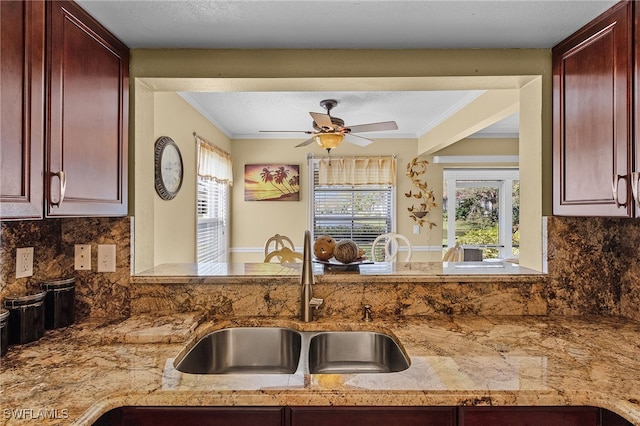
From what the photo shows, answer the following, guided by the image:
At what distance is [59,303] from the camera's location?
147cm

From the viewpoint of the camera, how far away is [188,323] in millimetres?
1495

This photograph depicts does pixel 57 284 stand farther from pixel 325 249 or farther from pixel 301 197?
pixel 301 197

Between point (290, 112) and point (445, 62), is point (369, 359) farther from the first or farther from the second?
point (290, 112)

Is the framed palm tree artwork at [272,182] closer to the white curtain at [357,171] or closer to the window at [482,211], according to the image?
the white curtain at [357,171]

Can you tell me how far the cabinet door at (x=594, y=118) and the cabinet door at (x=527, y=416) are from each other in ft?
2.37

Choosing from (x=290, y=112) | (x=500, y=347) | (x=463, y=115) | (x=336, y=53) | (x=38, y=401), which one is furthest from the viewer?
(x=290, y=112)

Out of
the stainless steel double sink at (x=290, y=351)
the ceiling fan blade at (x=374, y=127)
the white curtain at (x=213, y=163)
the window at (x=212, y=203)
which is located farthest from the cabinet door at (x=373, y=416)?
the white curtain at (x=213, y=163)

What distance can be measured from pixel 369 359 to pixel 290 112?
10.0 feet

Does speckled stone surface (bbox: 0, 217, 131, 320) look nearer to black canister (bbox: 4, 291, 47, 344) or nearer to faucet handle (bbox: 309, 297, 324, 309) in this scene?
black canister (bbox: 4, 291, 47, 344)

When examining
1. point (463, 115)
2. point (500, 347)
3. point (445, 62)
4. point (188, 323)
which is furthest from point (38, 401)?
point (463, 115)

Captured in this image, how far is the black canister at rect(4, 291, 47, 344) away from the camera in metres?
1.28

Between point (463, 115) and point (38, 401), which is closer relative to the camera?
point (38, 401)

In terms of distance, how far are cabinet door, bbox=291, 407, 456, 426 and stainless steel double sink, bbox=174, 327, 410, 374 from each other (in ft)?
1.47

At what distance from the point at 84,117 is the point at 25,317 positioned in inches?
29.9
